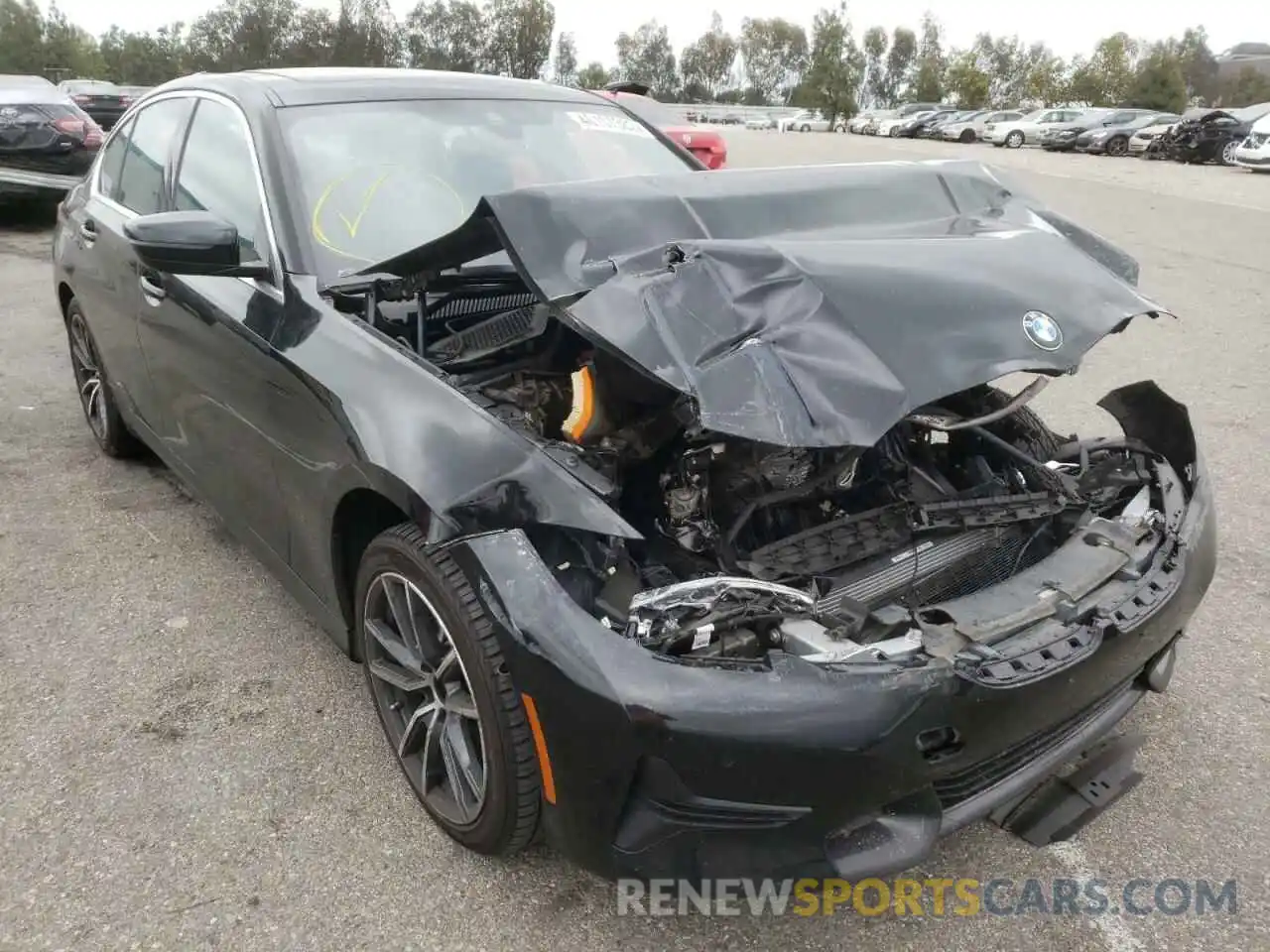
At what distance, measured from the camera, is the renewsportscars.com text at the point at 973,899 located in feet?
6.88

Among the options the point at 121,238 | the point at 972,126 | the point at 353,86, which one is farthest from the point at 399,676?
the point at 972,126

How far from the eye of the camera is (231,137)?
308 cm

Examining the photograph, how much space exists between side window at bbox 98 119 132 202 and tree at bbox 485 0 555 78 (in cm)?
7024

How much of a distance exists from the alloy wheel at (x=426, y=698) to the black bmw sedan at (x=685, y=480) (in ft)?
0.04

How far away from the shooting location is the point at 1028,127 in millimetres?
34500

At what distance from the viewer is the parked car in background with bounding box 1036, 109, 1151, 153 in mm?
30391

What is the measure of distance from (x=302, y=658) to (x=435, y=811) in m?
0.97

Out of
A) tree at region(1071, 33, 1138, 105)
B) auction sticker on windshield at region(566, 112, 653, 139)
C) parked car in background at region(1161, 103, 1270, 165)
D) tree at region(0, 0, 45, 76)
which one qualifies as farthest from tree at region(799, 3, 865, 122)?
auction sticker on windshield at region(566, 112, 653, 139)

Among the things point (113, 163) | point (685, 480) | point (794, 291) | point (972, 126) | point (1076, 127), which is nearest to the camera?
point (794, 291)

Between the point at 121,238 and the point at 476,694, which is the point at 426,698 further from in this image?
the point at 121,238

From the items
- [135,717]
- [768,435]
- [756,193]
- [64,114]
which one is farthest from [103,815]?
[64,114]

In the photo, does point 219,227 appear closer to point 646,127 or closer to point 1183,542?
point 646,127

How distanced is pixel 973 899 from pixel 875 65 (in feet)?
324

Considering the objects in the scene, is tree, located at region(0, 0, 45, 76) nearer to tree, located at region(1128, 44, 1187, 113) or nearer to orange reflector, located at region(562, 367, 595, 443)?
tree, located at region(1128, 44, 1187, 113)
